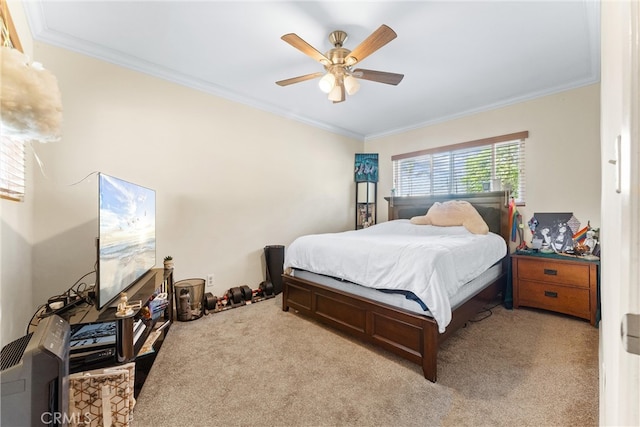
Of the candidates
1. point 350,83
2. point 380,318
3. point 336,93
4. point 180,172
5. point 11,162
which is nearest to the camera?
point 11,162

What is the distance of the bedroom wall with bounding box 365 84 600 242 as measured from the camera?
110 inches

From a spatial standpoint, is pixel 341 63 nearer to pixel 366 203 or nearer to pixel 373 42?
pixel 373 42

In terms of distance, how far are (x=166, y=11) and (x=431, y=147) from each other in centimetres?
367

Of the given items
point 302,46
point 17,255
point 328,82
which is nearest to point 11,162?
point 17,255

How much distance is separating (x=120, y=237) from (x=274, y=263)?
1985mm

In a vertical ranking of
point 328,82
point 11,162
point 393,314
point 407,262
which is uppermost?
point 328,82

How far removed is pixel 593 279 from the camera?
245cm

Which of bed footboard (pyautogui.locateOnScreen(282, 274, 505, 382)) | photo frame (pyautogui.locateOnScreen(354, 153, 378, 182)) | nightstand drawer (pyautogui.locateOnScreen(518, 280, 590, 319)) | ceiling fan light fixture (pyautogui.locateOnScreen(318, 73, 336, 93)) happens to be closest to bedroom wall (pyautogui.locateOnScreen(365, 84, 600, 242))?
nightstand drawer (pyautogui.locateOnScreen(518, 280, 590, 319))

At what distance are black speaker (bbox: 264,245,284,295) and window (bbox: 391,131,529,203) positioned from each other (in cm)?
239

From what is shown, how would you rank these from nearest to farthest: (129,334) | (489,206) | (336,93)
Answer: (129,334) → (336,93) → (489,206)

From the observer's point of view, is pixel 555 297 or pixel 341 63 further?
pixel 555 297

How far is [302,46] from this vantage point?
1896mm

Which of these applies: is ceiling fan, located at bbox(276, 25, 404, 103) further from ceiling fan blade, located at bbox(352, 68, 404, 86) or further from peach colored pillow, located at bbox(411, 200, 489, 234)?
peach colored pillow, located at bbox(411, 200, 489, 234)

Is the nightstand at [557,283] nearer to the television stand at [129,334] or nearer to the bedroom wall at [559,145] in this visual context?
the bedroom wall at [559,145]
